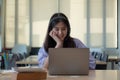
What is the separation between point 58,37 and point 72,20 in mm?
5959

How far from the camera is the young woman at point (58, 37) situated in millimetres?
2322

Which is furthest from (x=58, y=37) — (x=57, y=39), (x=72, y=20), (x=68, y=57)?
(x=72, y=20)

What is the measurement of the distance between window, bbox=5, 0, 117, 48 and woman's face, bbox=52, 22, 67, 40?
591 centimetres

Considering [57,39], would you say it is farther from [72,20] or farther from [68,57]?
[72,20]

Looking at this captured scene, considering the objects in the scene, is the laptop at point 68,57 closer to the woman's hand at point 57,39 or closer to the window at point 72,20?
the woman's hand at point 57,39

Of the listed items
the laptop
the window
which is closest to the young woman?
the laptop

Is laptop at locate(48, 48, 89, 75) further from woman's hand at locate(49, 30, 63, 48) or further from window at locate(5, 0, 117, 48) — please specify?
window at locate(5, 0, 117, 48)

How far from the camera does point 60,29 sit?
2.33 metres

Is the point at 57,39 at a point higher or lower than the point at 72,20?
lower

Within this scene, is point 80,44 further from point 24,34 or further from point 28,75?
point 24,34

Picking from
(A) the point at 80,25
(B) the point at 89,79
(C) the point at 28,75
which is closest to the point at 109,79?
(B) the point at 89,79

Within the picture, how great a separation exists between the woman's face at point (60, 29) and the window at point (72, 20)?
5.91 m

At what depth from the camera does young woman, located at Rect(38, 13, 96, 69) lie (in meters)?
2.32

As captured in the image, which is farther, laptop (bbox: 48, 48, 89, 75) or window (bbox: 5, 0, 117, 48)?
window (bbox: 5, 0, 117, 48)
